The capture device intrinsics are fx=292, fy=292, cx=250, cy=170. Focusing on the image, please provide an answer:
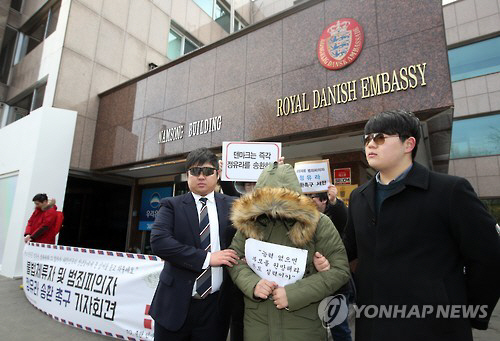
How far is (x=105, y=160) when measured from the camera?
392 inches

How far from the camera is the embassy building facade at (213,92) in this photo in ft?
16.8

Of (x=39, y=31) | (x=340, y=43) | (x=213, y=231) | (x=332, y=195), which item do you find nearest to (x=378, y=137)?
(x=213, y=231)

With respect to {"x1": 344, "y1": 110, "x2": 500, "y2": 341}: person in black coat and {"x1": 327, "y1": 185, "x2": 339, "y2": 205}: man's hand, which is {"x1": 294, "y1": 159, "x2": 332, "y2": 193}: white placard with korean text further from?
{"x1": 344, "y1": 110, "x2": 500, "y2": 341}: person in black coat

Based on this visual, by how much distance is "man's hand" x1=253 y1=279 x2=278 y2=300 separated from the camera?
5.58ft

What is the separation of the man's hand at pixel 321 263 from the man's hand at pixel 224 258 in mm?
535

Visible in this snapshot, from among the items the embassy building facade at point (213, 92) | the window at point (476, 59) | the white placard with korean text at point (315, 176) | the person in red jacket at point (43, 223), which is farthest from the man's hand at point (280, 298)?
the window at point (476, 59)

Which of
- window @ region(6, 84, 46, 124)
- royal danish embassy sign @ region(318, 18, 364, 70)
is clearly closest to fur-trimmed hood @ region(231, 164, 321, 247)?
royal danish embassy sign @ region(318, 18, 364, 70)

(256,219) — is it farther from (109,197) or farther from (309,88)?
(109,197)

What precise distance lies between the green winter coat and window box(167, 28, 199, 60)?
13.1m

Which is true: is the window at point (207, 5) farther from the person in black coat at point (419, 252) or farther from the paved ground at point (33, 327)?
the person in black coat at point (419, 252)

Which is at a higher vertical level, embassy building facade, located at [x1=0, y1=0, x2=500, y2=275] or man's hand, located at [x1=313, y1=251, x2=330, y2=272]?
embassy building facade, located at [x1=0, y1=0, x2=500, y2=275]

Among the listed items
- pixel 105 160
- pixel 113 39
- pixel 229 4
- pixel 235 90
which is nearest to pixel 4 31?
pixel 113 39

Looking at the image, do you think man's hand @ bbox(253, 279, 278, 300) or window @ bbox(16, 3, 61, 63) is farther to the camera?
window @ bbox(16, 3, 61, 63)

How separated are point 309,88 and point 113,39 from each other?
29.2 ft
